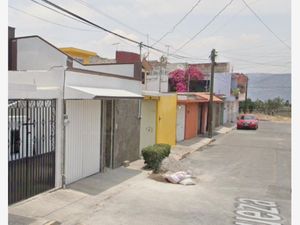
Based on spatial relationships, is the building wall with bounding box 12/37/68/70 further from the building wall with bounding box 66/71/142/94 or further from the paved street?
the paved street

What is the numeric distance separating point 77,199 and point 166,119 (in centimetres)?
1057

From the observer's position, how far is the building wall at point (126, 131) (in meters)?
12.8

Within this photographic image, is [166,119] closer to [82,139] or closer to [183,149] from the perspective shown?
[183,149]

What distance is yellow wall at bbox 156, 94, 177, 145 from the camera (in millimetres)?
17864

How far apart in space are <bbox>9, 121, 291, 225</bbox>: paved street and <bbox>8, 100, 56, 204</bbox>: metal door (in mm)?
406

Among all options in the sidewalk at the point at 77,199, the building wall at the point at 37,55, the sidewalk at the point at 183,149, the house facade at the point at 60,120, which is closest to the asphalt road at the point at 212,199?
the sidewalk at the point at 77,199

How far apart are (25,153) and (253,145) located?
688 inches

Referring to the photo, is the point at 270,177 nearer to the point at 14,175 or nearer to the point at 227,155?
the point at 227,155

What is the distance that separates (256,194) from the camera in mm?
10547

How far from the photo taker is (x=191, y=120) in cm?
2542

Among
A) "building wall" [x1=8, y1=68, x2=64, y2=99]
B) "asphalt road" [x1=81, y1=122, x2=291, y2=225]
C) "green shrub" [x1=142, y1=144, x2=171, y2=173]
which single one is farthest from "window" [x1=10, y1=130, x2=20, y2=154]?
"green shrub" [x1=142, y1=144, x2=171, y2=173]

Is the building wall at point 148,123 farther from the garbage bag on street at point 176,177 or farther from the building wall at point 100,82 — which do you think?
the garbage bag on street at point 176,177

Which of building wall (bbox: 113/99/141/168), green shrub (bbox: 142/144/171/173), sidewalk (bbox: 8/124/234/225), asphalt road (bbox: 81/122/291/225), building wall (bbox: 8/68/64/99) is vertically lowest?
asphalt road (bbox: 81/122/291/225)

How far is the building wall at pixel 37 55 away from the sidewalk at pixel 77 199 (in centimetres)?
430
